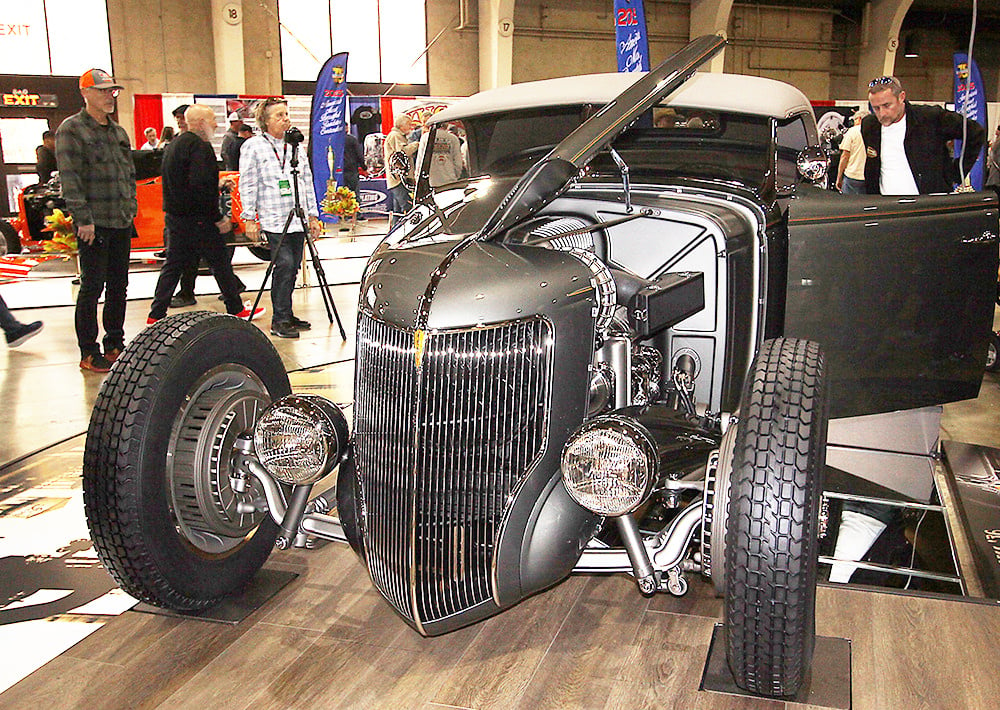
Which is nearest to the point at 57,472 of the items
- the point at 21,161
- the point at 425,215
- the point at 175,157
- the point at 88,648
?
the point at 88,648

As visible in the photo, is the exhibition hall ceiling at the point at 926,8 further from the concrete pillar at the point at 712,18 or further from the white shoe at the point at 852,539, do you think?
the white shoe at the point at 852,539

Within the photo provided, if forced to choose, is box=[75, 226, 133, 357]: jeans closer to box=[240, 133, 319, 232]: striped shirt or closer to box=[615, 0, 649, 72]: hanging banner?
box=[240, 133, 319, 232]: striped shirt

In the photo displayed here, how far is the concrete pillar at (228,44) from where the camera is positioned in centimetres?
1489

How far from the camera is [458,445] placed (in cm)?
207

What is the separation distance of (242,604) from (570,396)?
1.29m

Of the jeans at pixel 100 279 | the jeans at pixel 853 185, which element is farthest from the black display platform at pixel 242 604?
the jeans at pixel 853 185

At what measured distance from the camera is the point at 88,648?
2.48 metres

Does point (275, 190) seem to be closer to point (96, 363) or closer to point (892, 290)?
point (96, 363)

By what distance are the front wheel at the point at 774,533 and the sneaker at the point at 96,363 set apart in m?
4.68

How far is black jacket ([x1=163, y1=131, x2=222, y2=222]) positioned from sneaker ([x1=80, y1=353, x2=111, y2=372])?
1.51m

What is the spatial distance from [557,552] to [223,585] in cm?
111

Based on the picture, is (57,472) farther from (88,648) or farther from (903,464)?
(903,464)

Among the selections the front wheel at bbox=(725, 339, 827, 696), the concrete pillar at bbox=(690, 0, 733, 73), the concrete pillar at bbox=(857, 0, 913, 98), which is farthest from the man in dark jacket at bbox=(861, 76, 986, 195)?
the concrete pillar at bbox=(857, 0, 913, 98)

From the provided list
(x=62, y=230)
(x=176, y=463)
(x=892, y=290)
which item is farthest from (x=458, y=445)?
(x=62, y=230)
